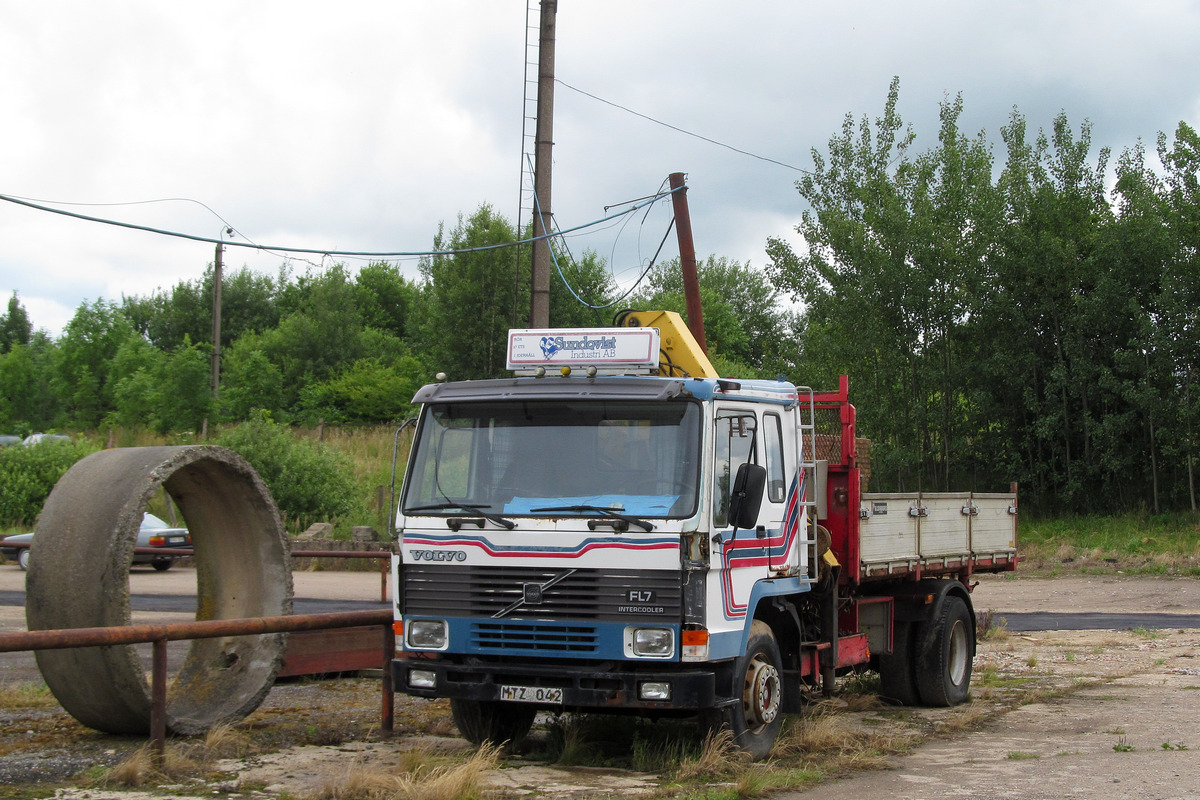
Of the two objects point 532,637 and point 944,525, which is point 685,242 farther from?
point 532,637

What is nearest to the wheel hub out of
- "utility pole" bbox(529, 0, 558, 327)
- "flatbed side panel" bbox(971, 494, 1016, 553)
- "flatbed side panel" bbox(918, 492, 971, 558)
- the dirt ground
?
the dirt ground

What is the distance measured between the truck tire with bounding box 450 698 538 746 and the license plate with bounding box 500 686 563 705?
80 centimetres

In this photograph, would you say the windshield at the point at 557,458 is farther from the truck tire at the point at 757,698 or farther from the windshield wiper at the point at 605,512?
the truck tire at the point at 757,698

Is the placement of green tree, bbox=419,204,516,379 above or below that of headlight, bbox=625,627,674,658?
above

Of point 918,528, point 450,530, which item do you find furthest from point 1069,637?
point 450,530

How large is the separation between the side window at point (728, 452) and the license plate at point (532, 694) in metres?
1.48

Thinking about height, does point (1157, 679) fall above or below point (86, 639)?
below

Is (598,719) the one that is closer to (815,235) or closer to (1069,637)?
(1069,637)

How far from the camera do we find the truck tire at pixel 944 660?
10984mm

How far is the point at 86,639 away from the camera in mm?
7082

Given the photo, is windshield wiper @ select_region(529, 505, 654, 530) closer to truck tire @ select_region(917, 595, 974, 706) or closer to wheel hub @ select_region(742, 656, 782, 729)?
wheel hub @ select_region(742, 656, 782, 729)

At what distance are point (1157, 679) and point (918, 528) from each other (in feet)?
13.0

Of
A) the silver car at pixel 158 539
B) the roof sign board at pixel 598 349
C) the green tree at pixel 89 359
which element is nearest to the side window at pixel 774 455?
the roof sign board at pixel 598 349

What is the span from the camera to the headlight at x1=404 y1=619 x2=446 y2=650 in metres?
7.93
